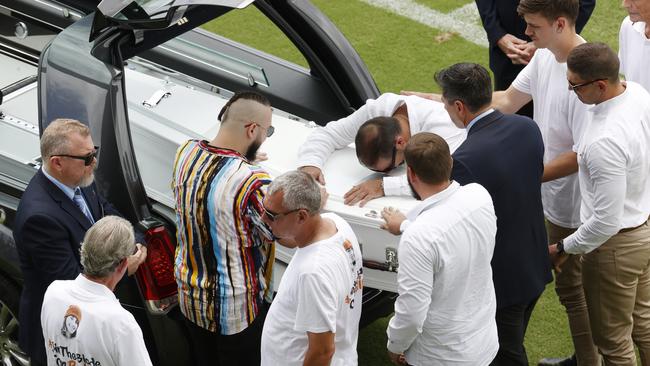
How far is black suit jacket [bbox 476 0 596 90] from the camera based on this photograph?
5965 millimetres

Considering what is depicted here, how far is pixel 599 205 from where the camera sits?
4164 mm

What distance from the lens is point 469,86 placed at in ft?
13.4

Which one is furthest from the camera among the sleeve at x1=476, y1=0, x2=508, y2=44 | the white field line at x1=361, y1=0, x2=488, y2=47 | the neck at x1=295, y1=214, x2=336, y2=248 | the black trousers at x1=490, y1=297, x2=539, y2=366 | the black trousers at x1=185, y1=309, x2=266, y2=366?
the white field line at x1=361, y1=0, x2=488, y2=47

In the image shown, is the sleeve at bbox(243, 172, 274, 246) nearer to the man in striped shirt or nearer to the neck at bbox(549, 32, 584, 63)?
the man in striped shirt

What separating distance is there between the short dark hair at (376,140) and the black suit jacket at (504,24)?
2014mm

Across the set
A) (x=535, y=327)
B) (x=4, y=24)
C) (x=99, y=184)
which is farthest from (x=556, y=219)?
(x=4, y=24)

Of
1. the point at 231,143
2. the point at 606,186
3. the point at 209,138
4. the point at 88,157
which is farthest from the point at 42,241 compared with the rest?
the point at 606,186

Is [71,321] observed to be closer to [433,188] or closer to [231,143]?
[231,143]

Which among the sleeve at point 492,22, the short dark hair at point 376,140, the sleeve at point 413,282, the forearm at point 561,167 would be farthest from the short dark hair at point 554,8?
the sleeve at point 413,282

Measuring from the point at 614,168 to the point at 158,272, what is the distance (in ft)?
6.48

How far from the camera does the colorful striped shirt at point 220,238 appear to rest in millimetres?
3846

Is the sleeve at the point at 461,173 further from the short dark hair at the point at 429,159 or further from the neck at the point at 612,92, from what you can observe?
the neck at the point at 612,92

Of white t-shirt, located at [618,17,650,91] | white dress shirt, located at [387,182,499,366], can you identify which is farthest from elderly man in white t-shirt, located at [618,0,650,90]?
white dress shirt, located at [387,182,499,366]

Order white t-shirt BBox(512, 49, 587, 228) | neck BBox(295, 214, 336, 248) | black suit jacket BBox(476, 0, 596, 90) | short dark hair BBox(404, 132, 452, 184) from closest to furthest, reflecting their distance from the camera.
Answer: neck BBox(295, 214, 336, 248), short dark hair BBox(404, 132, 452, 184), white t-shirt BBox(512, 49, 587, 228), black suit jacket BBox(476, 0, 596, 90)
